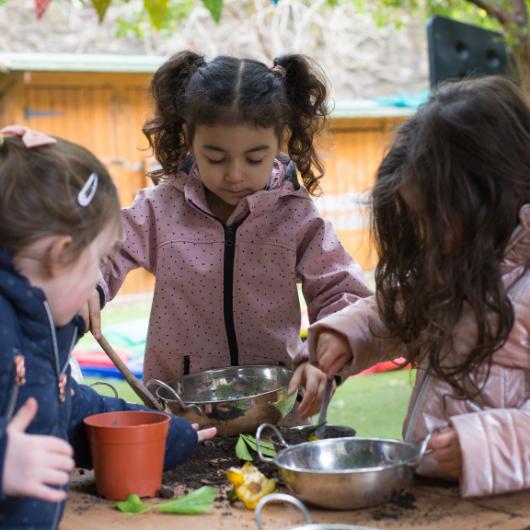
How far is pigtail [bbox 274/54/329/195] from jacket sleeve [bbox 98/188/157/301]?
0.46 metres

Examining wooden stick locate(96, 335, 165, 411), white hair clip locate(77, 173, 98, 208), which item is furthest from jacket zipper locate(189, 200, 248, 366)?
white hair clip locate(77, 173, 98, 208)

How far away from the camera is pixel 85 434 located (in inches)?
73.8

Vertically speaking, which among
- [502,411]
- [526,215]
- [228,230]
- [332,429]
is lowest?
[332,429]

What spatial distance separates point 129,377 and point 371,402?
162 inches

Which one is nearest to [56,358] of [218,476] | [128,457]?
[128,457]

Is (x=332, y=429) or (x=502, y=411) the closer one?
(x=502, y=411)

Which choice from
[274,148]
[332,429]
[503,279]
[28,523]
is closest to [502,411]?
[503,279]

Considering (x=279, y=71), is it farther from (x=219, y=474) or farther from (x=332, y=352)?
(x=219, y=474)

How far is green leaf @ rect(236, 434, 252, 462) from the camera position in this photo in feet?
6.48

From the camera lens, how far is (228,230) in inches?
101

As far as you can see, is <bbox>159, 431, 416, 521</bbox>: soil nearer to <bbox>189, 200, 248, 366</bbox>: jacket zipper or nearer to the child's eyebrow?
<bbox>189, 200, 248, 366</bbox>: jacket zipper

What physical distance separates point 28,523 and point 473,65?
4781mm

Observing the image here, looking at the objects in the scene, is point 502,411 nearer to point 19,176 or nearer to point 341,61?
point 19,176

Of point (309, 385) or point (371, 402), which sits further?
point (371, 402)
